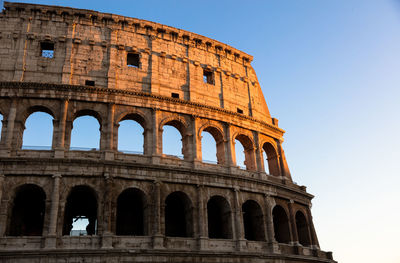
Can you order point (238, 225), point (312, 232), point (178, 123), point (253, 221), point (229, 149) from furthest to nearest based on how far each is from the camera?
point (312, 232) → point (229, 149) → point (178, 123) → point (253, 221) → point (238, 225)

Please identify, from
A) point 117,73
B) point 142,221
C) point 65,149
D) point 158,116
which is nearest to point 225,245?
point 142,221

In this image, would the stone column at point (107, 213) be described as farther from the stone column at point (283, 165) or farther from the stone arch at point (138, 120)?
the stone column at point (283, 165)

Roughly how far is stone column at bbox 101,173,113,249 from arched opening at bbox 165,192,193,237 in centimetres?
365

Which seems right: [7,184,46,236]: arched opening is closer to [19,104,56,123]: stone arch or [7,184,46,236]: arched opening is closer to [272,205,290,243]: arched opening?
[19,104,56,123]: stone arch

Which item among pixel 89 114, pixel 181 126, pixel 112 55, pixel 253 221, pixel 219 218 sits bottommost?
pixel 253 221

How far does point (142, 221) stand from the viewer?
22359mm

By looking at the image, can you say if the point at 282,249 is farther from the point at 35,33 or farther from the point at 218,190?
the point at 35,33

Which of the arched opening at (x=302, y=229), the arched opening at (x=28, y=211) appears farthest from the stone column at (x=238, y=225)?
the arched opening at (x=28, y=211)

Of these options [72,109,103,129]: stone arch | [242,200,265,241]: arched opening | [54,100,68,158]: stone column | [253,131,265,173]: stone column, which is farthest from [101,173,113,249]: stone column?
[253,131,265,173]: stone column

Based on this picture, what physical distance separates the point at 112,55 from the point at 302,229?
658 inches

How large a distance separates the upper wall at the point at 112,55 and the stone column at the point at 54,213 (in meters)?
6.20

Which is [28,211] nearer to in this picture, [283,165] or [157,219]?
[157,219]

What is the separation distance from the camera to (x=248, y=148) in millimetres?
27297

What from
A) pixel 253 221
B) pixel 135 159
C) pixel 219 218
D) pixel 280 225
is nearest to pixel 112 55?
pixel 135 159
